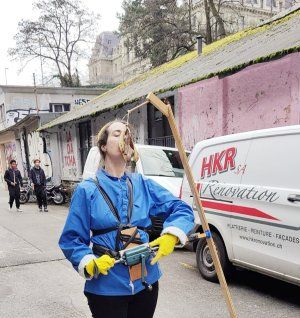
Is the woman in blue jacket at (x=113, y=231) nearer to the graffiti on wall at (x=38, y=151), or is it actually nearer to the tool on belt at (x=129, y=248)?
the tool on belt at (x=129, y=248)

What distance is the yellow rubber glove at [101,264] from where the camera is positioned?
1958 mm

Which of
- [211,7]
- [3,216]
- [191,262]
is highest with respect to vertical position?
[211,7]

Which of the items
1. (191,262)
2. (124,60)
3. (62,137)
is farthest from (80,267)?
(124,60)

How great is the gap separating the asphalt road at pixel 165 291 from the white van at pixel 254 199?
1.24ft

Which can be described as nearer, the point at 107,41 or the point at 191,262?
the point at 191,262

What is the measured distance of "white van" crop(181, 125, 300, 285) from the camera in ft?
13.5

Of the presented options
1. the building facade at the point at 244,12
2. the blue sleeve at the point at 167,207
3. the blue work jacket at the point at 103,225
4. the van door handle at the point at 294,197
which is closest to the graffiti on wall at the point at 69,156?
the building facade at the point at 244,12

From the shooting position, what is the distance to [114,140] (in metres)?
2.26

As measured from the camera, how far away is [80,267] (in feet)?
6.64

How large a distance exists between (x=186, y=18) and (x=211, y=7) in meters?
3.83

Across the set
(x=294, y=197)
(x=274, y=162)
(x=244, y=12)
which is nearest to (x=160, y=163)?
(x=274, y=162)

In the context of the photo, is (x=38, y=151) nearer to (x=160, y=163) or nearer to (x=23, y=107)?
(x=23, y=107)

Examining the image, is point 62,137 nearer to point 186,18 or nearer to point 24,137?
point 24,137

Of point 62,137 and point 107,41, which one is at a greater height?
point 107,41
